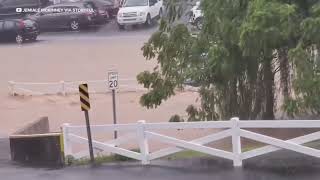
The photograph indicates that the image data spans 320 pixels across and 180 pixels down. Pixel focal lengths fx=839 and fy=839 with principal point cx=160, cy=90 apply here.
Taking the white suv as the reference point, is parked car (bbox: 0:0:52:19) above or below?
above

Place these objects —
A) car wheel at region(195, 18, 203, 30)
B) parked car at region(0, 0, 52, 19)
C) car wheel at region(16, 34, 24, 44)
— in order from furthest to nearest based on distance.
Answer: parked car at region(0, 0, 52, 19), car wheel at region(16, 34, 24, 44), car wheel at region(195, 18, 203, 30)

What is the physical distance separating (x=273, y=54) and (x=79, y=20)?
32387 mm

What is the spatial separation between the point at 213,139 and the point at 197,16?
8078 mm

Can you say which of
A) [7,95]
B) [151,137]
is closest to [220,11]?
[151,137]

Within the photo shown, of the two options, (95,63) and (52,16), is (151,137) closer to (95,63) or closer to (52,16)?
(95,63)

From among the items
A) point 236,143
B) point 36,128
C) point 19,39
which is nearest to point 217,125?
point 236,143

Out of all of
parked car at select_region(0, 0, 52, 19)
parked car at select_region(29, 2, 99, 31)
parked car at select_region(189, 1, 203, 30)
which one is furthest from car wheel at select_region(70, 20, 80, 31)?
parked car at select_region(189, 1, 203, 30)

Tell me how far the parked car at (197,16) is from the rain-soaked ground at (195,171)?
5754 mm

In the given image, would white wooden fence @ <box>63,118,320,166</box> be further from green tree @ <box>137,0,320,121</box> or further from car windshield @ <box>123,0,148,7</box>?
car windshield @ <box>123,0,148,7</box>

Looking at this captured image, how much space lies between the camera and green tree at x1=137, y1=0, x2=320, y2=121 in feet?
51.6

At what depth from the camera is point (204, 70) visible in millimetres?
18531

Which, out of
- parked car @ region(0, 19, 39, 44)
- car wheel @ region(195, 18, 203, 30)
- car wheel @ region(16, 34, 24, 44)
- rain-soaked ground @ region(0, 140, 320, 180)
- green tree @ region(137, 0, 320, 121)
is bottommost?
rain-soaked ground @ region(0, 140, 320, 180)

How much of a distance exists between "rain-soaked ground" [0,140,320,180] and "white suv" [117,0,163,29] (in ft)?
110

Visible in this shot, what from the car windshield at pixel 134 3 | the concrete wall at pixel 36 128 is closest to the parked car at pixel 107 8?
the car windshield at pixel 134 3
